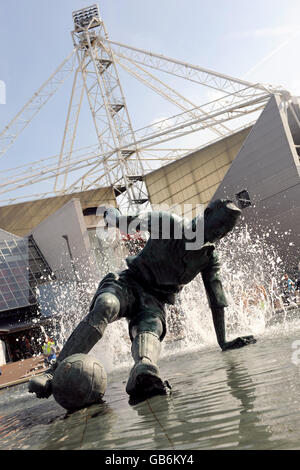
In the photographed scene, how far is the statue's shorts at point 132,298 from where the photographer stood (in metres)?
3.56

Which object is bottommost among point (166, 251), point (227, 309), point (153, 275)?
point (227, 309)

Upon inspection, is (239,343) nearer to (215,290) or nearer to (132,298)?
(215,290)

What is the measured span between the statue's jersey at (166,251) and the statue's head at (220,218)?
0.08 m

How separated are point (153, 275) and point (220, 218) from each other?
736 millimetres

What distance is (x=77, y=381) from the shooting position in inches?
113

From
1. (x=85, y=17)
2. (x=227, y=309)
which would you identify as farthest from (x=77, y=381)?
(x=85, y=17)

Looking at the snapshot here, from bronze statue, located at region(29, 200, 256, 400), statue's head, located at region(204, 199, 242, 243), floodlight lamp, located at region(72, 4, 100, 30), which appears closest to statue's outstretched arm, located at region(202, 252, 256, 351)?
bronze statue, located at region(29, 200, 256, 400)

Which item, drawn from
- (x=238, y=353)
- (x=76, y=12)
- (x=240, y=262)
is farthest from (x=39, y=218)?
(x=238, y=353)

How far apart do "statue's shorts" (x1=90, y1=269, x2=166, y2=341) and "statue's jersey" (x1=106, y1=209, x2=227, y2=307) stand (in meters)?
0.08

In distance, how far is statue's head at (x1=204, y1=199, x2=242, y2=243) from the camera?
3.46m

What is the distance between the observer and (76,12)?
40.9 m

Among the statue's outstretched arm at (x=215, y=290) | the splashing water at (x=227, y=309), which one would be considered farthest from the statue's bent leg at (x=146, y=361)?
the splashing water at (x=227, y=309)

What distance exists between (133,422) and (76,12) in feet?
→ 145
